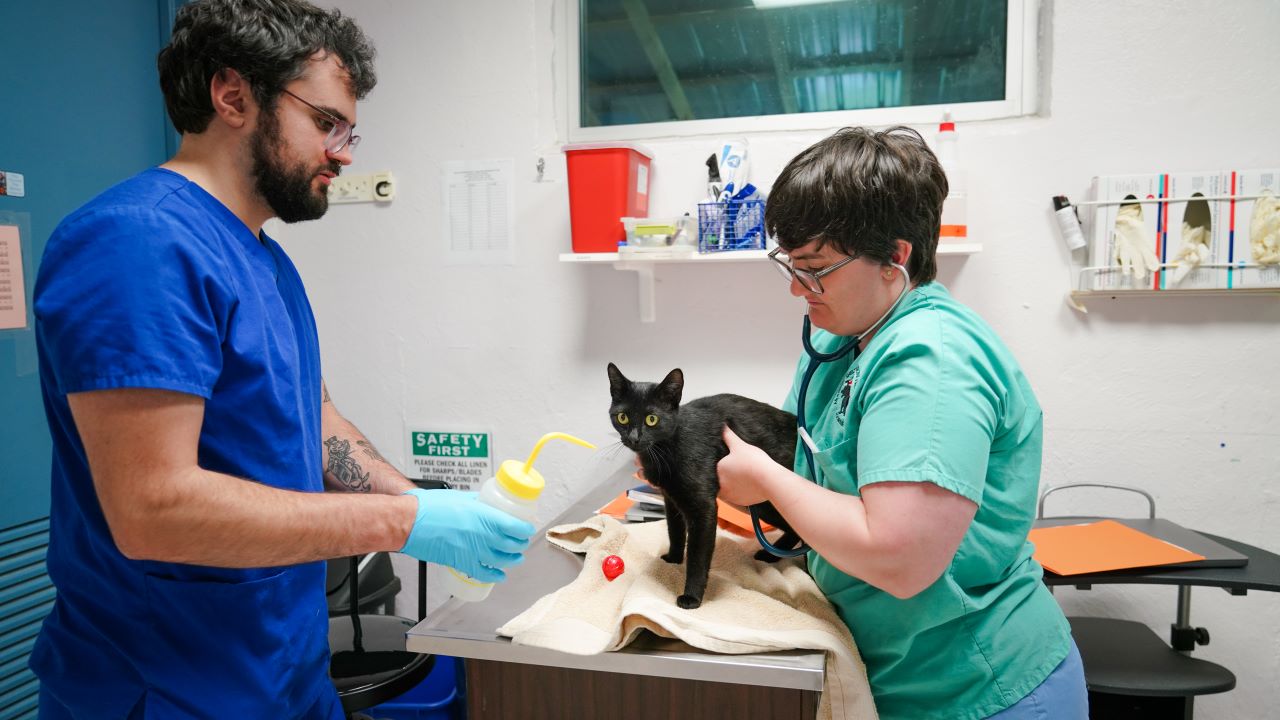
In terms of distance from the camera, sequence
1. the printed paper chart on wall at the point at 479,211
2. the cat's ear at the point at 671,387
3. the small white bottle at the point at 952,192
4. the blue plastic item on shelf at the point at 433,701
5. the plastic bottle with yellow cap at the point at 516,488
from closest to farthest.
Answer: the plastic bottle with yellow cap at the point at 516,488 < the cat's ear at the point at 671,387 < the small white bottle at the point at 952,192 < the blue plastic item on shelf at the point at 433,701 < the printed paper chart on wall at the point at 479,211

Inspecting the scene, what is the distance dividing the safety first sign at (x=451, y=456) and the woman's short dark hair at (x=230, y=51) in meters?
1.54

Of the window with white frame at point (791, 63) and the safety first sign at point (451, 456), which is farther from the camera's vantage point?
the safety first sign at point (451, 456)

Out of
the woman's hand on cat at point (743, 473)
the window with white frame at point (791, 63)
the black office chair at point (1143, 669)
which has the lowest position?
the black office chair at point (1143, 669)

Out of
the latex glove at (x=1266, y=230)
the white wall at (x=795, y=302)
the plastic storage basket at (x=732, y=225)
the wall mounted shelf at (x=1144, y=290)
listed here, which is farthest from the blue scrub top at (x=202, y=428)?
the latex glove at (x=1266, y=230)

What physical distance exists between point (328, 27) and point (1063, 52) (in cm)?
181

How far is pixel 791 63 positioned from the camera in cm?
222

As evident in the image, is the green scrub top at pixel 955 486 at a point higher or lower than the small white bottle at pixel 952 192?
lower

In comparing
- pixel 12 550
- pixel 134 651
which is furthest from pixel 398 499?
pixel 12 550

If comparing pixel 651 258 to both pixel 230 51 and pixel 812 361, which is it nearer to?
pixel 812 361

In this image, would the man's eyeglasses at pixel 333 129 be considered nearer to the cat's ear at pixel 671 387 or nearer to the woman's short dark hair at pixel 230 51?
the woman's short dark hair at pixel 230 51

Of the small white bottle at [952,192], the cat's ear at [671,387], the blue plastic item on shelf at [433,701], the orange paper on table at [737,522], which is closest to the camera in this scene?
the cat's ear at [671,387]

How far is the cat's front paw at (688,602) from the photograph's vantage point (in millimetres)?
1096

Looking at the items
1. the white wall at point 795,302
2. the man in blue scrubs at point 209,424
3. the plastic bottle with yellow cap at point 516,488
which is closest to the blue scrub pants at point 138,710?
the man in blue scrubs at point 209,424

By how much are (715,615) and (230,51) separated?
3.37 feet
